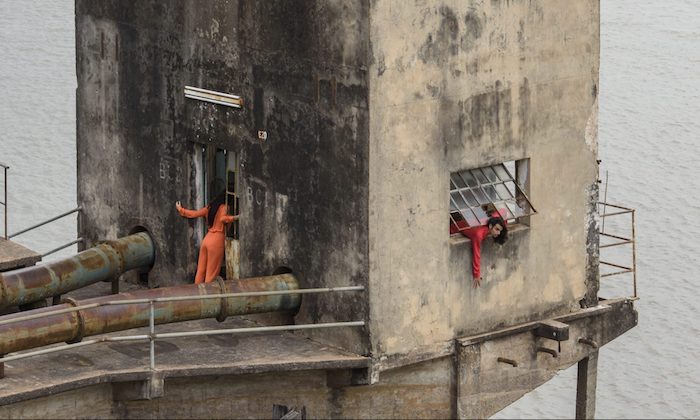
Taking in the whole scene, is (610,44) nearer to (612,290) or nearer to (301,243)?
(612,290)

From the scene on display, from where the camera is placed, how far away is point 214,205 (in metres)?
25.7

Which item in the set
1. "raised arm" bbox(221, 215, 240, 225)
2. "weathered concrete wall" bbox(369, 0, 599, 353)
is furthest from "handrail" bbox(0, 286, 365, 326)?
"raised arm" bbox(221, 215, 240, 225)

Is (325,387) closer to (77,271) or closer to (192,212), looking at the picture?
(192,212)

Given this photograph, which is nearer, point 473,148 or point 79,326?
point 79,326

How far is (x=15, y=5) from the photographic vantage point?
4650cm

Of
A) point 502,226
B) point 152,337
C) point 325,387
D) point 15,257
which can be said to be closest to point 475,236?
point 502,226

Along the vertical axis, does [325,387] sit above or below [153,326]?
below

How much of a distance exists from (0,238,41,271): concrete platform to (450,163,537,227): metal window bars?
17.7ft

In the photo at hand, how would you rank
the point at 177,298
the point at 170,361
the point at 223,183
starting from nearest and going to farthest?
the point at 177,298 → the point at 170,361 → the point at 223,183

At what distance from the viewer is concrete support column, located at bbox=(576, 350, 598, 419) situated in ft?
89.9

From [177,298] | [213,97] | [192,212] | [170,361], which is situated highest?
[213,97]

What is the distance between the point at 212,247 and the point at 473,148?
3.49m

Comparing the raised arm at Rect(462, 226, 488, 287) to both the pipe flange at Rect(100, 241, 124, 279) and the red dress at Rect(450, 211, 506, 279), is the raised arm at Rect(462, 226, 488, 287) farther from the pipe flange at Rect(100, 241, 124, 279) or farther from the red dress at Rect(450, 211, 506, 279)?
the pipe flange at Rect(100, 241, 124, 279)

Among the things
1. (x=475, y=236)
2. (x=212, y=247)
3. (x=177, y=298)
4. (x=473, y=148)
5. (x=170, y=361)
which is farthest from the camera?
(x=212, y=247)
